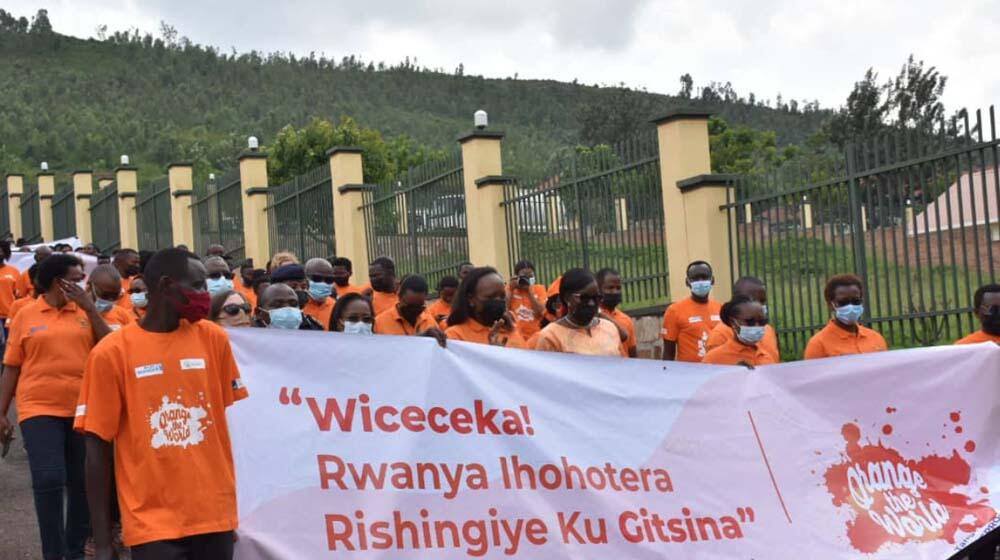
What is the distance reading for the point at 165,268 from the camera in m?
4.84

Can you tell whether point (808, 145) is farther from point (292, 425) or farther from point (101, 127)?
point (292, 425)

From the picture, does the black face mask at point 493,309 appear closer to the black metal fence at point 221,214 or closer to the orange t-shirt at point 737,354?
the orange t-shirt at point 737,354

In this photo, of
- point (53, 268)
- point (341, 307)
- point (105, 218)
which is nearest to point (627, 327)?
point (341, 307)

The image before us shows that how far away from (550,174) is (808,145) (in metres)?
37.1

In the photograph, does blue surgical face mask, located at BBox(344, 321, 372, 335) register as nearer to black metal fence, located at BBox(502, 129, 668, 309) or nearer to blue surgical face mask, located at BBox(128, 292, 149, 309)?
blue surgical face mask, located at BBox(128, 292, 149, 309)

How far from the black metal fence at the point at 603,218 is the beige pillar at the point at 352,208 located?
364 cm

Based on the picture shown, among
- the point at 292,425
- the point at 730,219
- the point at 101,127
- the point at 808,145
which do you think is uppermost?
the point at 101,127

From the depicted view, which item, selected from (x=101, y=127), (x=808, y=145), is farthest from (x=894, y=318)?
(x=101, y=127)

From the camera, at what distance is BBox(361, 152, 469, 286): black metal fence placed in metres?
15.7

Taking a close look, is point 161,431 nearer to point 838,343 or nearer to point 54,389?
point 54,389

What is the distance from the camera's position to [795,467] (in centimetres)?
669

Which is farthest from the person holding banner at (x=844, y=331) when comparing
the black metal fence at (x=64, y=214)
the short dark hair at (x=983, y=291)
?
the black metal fence at (x=64, y=214)

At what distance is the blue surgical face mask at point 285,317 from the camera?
6996mm

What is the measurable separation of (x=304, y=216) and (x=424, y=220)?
3.44 meters
